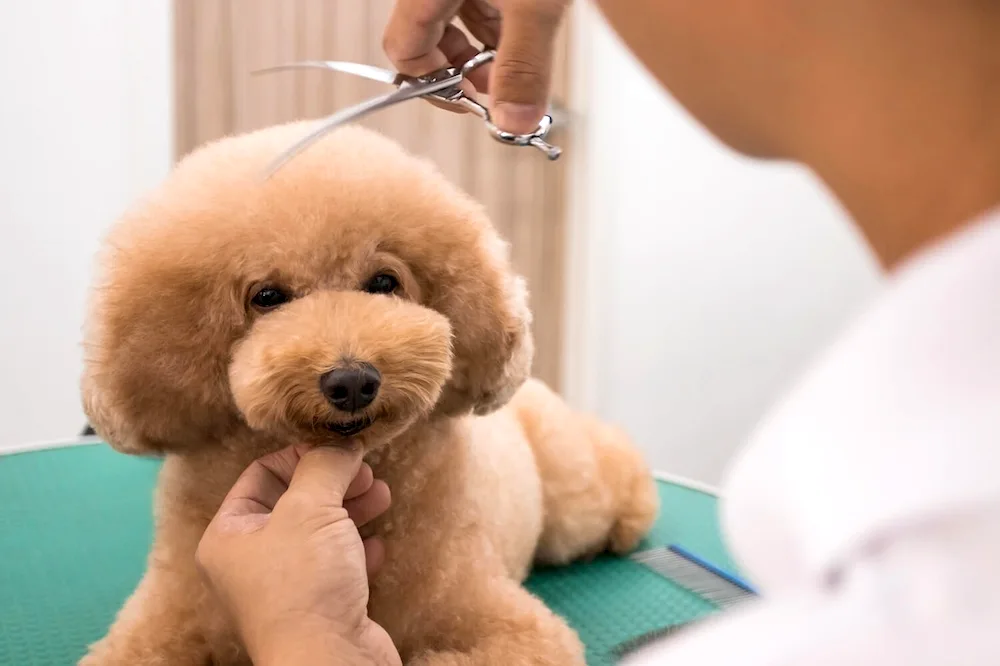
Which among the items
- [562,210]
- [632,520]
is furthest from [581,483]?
[562,210]

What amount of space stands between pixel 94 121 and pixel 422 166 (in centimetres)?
164

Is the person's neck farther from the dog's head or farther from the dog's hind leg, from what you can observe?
the dog's hind leg

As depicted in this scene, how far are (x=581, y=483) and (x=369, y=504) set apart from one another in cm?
44

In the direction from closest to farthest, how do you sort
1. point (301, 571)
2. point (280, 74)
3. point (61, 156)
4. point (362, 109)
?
1. point (301, 571)
2. point (362, 109)
3. point (280, 74)
4. point (61, 156)

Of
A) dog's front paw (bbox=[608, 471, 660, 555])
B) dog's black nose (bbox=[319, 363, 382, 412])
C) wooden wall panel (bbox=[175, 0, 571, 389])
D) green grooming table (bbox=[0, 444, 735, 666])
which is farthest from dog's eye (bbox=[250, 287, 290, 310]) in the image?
wooden wall panel (bbox=[175, 0, 571, 389])

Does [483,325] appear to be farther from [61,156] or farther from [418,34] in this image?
[61,156]

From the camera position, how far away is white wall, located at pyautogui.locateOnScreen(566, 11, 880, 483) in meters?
2.11

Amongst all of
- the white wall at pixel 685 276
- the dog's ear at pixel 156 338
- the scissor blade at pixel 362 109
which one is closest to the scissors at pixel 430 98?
the scissor blade at pixel 362 109

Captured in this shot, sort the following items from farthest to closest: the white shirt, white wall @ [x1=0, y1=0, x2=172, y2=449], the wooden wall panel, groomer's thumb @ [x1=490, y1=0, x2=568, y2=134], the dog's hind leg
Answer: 1. white wall @ [x1=0, y1=0, x2=172, y2=449]
2. the wooden wall panel
3. the dog's hind leg
4. groomer's thumb @ [x1=490, y1=0, x2=568, y2=134]
5. the white shirt

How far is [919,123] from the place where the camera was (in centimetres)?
31

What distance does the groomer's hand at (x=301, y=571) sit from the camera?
57 cm

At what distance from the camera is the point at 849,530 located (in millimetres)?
276

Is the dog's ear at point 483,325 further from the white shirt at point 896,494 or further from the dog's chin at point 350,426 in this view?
the white shirt at point 896,494

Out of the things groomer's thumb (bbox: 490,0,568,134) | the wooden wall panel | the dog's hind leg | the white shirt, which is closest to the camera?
the white shirt
